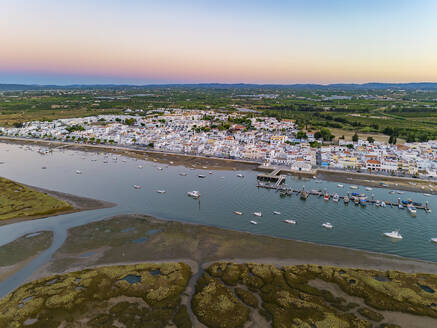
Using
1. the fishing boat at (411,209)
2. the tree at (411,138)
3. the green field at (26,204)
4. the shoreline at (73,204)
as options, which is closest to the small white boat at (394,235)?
the fishing boat at (411,209)

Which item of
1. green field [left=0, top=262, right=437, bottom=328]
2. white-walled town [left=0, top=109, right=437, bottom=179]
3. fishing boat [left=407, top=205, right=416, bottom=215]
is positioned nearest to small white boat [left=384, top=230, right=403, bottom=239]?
green field [left=0, top=262, right=437, bottom=328]

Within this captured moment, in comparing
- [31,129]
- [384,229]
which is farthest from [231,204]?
[31,129]

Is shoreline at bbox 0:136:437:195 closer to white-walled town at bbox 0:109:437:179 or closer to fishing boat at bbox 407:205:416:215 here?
white-walled town at bbox 0:109:437:179

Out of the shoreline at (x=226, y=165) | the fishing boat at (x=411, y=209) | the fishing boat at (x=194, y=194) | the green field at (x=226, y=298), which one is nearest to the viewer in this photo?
the green field at (x=226, y=298)

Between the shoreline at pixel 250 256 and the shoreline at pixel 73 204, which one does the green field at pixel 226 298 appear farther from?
the shoreline at pixel 73 204

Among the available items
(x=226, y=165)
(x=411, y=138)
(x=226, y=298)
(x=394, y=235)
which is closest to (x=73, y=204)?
(x=226, y=298)

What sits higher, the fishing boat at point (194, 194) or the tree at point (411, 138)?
the tree at point (411, 138)

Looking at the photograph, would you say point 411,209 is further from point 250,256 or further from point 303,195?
point 250,256
